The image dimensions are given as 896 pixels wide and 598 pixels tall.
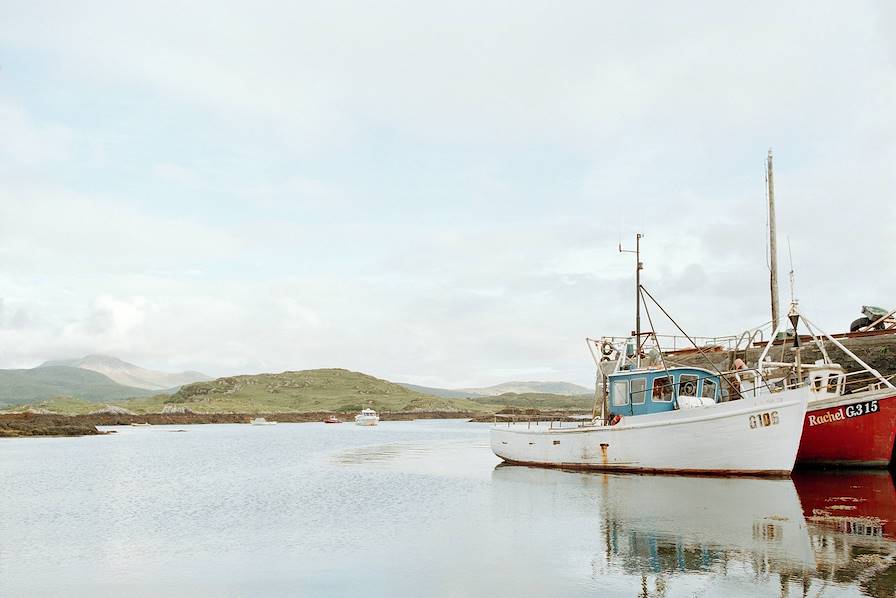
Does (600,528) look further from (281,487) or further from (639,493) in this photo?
(281,487)

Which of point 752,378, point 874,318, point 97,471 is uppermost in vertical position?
point 874,318

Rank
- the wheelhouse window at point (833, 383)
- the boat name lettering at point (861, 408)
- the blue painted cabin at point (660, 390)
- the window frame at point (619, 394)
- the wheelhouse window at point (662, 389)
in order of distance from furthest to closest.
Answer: the window frame at point (619, 394) → the wheelhouse window at point (833, 383) → the wheelhouse window at point (662, 389) → the blue painted cabin at point (660, 390) → the boat name lettering at point (861, 408)

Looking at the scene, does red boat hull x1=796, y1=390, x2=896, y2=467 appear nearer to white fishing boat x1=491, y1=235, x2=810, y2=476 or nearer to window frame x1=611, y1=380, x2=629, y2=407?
white fishing boat x1=491, y1=235, x2=810, y2=476

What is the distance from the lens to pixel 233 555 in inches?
787

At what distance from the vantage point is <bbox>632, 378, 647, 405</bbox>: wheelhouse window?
36.6 metres

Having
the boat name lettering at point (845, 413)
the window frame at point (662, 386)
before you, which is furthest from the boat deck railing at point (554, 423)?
the boat name lettering at point (845, 413)

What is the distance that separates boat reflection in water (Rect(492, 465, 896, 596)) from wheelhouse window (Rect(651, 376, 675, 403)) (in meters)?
3.96

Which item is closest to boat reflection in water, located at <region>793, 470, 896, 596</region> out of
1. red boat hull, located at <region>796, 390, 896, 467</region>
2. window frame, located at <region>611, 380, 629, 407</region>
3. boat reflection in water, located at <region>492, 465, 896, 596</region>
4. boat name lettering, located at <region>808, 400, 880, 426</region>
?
boat reflection in water, located at <region>492, 465, 896, 596</region>

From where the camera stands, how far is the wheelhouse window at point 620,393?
3738 centimetres

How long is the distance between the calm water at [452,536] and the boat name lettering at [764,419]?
2.48 meters

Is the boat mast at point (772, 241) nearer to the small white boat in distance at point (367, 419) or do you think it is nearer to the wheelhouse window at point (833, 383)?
the wheelhouse window at point (833, 383)

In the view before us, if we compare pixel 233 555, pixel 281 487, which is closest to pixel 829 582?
pixel 233 555

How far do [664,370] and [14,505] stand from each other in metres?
30.0

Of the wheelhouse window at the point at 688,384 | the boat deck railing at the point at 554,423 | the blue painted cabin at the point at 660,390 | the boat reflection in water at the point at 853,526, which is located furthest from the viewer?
the boat deck railing at the point at 554,423
